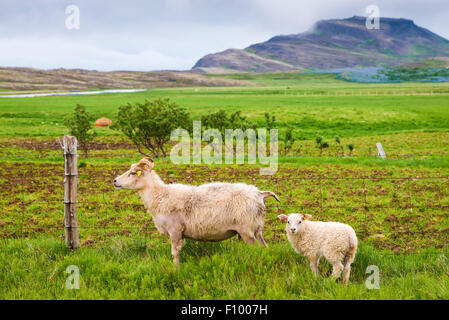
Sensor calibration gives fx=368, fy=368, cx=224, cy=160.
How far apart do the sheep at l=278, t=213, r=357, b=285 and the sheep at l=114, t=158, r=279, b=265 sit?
0.73m

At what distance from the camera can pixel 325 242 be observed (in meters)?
6.47

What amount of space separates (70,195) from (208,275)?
142 inches

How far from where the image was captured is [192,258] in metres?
6.61

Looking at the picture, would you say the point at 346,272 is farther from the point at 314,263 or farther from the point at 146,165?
the point at 146,165

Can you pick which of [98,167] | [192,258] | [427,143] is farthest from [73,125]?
[427,143]

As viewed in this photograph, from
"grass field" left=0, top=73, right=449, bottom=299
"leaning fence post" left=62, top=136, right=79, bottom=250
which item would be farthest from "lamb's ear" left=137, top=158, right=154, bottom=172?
"grass field" left=0, top=73, right=449, bottom=299

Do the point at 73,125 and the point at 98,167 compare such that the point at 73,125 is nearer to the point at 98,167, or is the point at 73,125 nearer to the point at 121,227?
the point at 98,167

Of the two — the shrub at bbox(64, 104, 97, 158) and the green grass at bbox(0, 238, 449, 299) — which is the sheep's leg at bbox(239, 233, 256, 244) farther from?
the shrub at bbox(64, 104, 97, 158)

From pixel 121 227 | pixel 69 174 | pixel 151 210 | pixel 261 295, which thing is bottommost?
pixel 121 227

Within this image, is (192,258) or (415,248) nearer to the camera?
(192,258)

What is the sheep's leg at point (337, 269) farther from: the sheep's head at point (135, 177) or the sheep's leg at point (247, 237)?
the sheep's head at point (135, 177)

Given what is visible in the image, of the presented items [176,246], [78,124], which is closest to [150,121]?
[78,124]

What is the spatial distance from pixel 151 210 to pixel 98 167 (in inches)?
533
